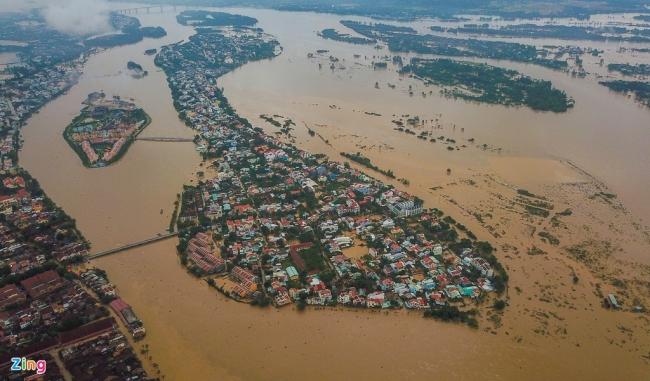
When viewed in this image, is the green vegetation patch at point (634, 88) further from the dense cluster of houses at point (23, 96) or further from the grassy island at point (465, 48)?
the dense cluster of houses at point (23, 96)

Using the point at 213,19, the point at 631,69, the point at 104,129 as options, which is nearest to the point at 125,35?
the point at 213,19

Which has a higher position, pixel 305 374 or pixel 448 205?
pixel 448 205

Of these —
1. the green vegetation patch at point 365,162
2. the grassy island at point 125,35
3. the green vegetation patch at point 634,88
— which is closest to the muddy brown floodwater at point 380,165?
the green vegetation patch at point 365,162

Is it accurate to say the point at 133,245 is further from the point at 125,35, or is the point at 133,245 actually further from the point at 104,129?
the point at 125,35

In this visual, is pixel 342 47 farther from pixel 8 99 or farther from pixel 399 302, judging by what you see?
pixel 399 302

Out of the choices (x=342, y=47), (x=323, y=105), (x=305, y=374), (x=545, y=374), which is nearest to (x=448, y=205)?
(x=545, y=374)
